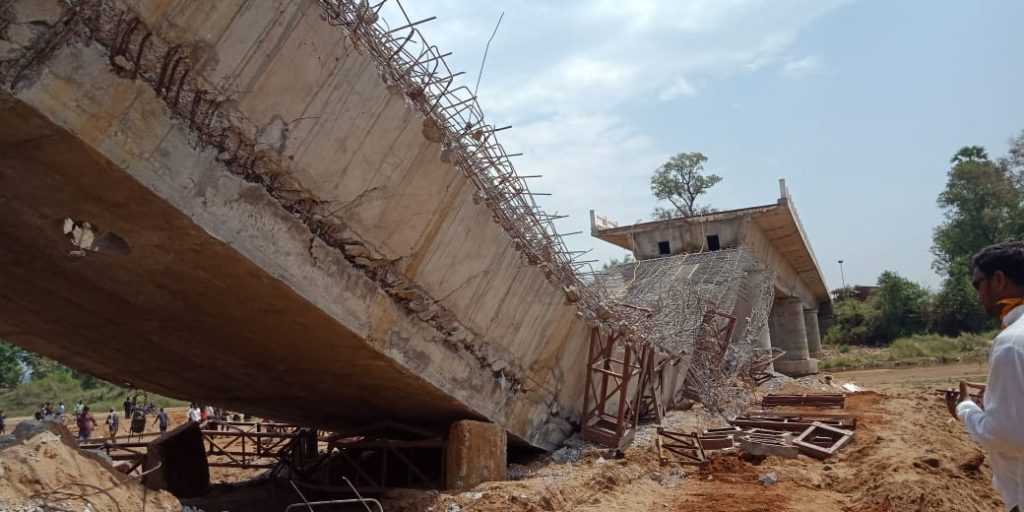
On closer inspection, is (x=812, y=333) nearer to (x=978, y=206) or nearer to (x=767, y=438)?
(x=978, y=206)

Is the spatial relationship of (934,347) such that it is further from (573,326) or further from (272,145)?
(272,145)

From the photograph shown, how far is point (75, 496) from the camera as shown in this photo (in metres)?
4.04

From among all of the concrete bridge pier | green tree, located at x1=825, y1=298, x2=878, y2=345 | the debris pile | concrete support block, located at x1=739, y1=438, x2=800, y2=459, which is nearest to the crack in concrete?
the debris pile

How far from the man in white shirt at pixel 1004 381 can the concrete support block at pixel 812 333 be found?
35052mm

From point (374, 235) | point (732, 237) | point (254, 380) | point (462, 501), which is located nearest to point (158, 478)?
point (254, 380)

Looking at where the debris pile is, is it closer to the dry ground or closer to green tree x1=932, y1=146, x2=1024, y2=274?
the dry ground

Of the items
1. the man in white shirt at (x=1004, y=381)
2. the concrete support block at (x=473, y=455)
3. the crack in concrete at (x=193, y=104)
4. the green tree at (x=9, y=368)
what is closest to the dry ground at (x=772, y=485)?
the concrete support block at (x=473, y=455)

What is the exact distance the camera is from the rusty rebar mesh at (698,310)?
11.6 metres

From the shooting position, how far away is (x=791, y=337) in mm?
31094

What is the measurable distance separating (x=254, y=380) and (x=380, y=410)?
1485 millimetres

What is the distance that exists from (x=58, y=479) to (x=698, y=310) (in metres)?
12.2

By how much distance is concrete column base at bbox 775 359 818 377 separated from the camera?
2852cm

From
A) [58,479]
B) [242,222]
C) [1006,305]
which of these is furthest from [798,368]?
[58,479]

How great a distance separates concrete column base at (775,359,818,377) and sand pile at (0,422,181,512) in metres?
27.3
